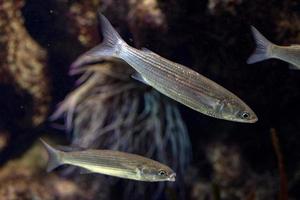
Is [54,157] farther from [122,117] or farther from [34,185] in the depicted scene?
[34,185]

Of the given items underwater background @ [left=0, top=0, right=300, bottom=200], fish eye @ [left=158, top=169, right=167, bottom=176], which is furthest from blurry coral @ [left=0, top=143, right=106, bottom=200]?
fish eye @ [left=158, top=169, right=167, bottom=176]

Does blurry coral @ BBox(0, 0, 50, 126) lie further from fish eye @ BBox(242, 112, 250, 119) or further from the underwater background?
fish eye @ BBox(242, 112, 250, 119)

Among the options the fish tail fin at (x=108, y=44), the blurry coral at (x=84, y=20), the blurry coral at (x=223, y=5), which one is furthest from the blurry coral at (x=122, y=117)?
the fish tail fin at (x=108, y=44)

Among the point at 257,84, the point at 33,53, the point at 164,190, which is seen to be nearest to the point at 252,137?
the point at 257,84

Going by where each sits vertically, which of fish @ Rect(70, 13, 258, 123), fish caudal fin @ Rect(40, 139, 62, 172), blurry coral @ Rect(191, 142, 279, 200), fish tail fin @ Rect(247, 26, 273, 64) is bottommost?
blurry coral @ Rect(191, 142, 279, 200)

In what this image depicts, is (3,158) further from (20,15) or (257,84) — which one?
(257,84)

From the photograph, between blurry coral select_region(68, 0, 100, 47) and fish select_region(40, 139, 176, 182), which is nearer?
fish select_region(40, 139, 176, 182)

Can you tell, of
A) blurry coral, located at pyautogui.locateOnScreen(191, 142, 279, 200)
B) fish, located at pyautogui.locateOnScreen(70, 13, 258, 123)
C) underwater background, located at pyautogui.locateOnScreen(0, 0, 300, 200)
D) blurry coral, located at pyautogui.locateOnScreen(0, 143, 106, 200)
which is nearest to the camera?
fish, located at pyautogui.locateOnScreen(70, 13, 258, 123)

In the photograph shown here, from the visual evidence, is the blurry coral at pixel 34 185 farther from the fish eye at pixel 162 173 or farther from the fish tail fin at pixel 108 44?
the fish tail fin at pixel 108 44
